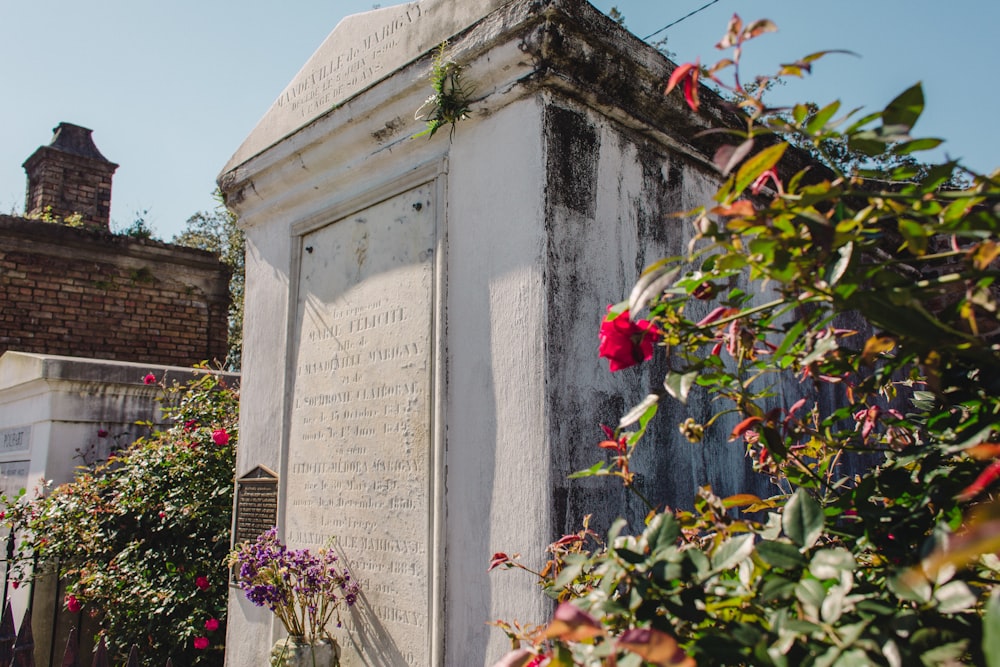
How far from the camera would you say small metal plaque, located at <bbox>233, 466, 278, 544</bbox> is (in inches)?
137

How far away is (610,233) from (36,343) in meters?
7.99

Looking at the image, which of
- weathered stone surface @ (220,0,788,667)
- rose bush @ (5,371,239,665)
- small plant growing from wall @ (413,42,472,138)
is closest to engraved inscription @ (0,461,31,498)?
rose bush @ (5,371,239,665)

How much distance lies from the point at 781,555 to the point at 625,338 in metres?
0.50

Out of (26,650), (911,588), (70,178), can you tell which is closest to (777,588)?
(911,588)

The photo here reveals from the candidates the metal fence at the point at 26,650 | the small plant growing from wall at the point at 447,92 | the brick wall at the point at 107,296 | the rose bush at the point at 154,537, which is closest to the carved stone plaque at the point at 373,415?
the small plant growing from wall at the point at 447,92

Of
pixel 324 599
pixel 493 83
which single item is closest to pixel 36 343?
pixel 324 599

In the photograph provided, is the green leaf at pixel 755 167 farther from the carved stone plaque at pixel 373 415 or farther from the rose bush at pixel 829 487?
the carved stone plaque at pixel 373 415

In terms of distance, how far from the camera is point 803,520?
1.07m

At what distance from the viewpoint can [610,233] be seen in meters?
2.66

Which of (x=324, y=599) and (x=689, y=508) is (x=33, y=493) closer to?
(x=324, y=599)

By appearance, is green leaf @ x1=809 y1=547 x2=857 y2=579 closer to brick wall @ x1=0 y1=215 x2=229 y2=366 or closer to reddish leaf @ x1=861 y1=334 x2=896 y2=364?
reddish leaf @ x1=861 y1=334 x2=896 y2=364

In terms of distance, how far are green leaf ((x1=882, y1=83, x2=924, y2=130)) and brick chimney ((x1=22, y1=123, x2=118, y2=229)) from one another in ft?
35.3

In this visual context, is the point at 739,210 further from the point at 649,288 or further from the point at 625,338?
the point at 625,338

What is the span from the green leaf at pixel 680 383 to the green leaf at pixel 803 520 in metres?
0.23
